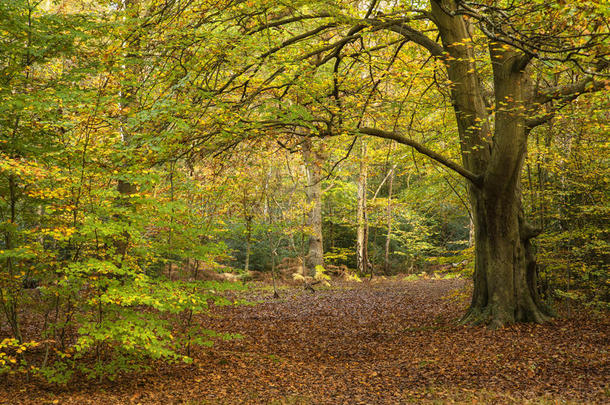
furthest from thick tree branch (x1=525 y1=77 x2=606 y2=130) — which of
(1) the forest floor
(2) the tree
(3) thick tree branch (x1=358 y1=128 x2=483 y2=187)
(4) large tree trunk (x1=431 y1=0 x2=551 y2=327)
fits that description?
(1) the forest floor

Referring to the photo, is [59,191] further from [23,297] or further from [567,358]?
[567,358]

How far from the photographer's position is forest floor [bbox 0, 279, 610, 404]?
553cm

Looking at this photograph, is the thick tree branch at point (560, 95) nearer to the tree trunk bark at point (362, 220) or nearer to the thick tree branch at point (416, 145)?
the thick tree branch at point (416, 145)

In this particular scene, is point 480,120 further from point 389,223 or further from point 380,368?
point 389,223

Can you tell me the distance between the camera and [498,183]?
8.47m

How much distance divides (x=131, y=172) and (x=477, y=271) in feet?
23.2

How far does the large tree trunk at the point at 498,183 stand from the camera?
830 cm

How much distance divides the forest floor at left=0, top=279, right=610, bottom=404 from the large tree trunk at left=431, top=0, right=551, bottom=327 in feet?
2.00

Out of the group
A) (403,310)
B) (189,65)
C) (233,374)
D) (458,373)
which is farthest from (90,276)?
(403,310)

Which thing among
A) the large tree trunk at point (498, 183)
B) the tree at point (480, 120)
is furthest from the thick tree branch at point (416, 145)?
the large tree trunk at point (498, 183)

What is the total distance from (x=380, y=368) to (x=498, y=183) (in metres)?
4.21

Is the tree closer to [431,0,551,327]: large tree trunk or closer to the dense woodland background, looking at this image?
[431,0,551,327]: large tree trunk

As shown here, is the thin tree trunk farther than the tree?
Yes

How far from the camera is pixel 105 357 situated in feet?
23.7
